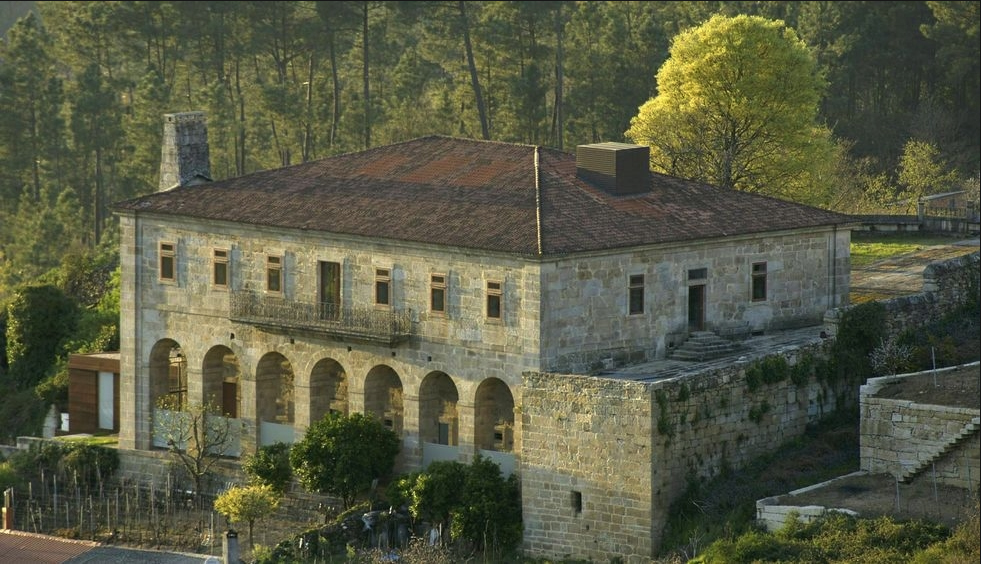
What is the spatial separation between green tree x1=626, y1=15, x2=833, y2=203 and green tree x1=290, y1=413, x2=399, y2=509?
20111 mm

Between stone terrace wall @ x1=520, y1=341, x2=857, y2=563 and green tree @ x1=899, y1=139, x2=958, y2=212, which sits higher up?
green tree @ x1=899, y1=139, x2=958, y2=212

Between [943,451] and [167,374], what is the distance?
25.6 m

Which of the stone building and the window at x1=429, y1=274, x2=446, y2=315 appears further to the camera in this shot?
the window at x1=429, y1=274, x2=446, y2=315

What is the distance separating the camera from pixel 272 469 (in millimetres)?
70375

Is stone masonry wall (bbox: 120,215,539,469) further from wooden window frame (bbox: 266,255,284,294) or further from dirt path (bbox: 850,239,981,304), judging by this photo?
dirt path (bbox: 850,239,981,304)

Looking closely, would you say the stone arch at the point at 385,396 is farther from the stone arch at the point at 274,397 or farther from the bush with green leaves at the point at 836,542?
the bush with green leaves at the point at 836,542

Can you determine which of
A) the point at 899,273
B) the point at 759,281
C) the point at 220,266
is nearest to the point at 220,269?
the point at 220,266

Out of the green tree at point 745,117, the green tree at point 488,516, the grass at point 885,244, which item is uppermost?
the green tree at point 745,117

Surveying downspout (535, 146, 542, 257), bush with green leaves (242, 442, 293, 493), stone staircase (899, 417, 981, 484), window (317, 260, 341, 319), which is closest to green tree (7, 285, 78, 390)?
bush with green leaves (242, 442, 293, 493)

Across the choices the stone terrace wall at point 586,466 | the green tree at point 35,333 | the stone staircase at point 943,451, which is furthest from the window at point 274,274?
the stone staircase at point 943,451

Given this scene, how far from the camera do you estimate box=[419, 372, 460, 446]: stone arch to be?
69312mm

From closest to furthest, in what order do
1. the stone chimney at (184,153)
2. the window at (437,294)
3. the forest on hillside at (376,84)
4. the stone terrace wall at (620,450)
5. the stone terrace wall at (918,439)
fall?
the stone terrace wall at (918,439) < the stone terrace wall at (620,450) < the window at (437,294) < the stone chimney at (184,153) < the forest on hillside at (376,84)

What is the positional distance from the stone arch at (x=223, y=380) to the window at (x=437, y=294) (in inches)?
325

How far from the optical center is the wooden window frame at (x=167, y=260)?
74375mm
